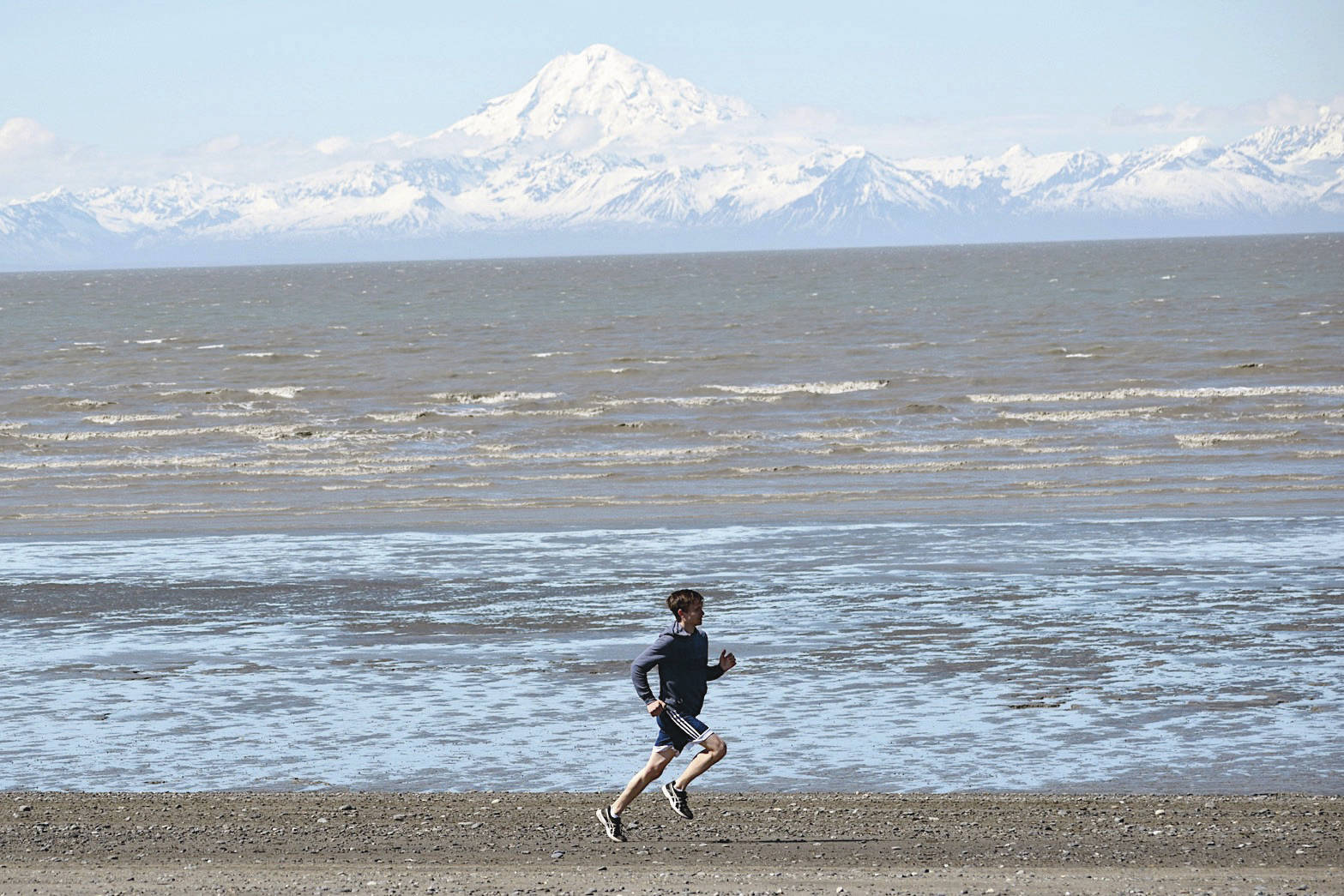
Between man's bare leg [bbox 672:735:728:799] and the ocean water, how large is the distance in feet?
3.36

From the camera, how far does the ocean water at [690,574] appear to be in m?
10.2

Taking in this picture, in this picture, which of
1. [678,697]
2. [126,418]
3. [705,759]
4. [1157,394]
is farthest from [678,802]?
[126,418]

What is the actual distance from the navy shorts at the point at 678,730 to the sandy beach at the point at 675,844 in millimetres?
410

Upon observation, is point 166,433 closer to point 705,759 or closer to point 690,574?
point 690,574

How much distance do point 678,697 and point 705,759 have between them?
339 millimetres

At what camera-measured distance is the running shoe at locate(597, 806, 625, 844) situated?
→ 8.29 meters

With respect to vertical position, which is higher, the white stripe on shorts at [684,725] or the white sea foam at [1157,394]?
the white stripe on shorts at [684,725]

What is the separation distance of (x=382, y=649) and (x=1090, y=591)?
578 cm

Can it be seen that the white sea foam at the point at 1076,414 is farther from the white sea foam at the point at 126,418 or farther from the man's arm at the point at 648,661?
the man's arm at the point at 648,661

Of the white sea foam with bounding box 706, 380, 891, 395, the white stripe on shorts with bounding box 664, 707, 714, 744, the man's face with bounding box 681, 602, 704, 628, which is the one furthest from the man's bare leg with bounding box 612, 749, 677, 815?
the white sea foam with bounding box 706, 380, 891, 395

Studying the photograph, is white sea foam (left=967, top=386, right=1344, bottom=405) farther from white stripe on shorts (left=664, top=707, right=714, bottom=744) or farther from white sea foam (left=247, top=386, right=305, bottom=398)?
white stripe on shorts (left=664, top=707, right=714, bottom=744)

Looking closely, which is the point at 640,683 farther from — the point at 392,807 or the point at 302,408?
the point at 302,408

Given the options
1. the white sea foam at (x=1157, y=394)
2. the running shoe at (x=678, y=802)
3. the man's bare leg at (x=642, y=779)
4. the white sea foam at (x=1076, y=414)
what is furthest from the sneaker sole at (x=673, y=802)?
the white sea foam at (x=1157, y=394)

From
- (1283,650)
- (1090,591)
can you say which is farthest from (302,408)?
(1283,650)
